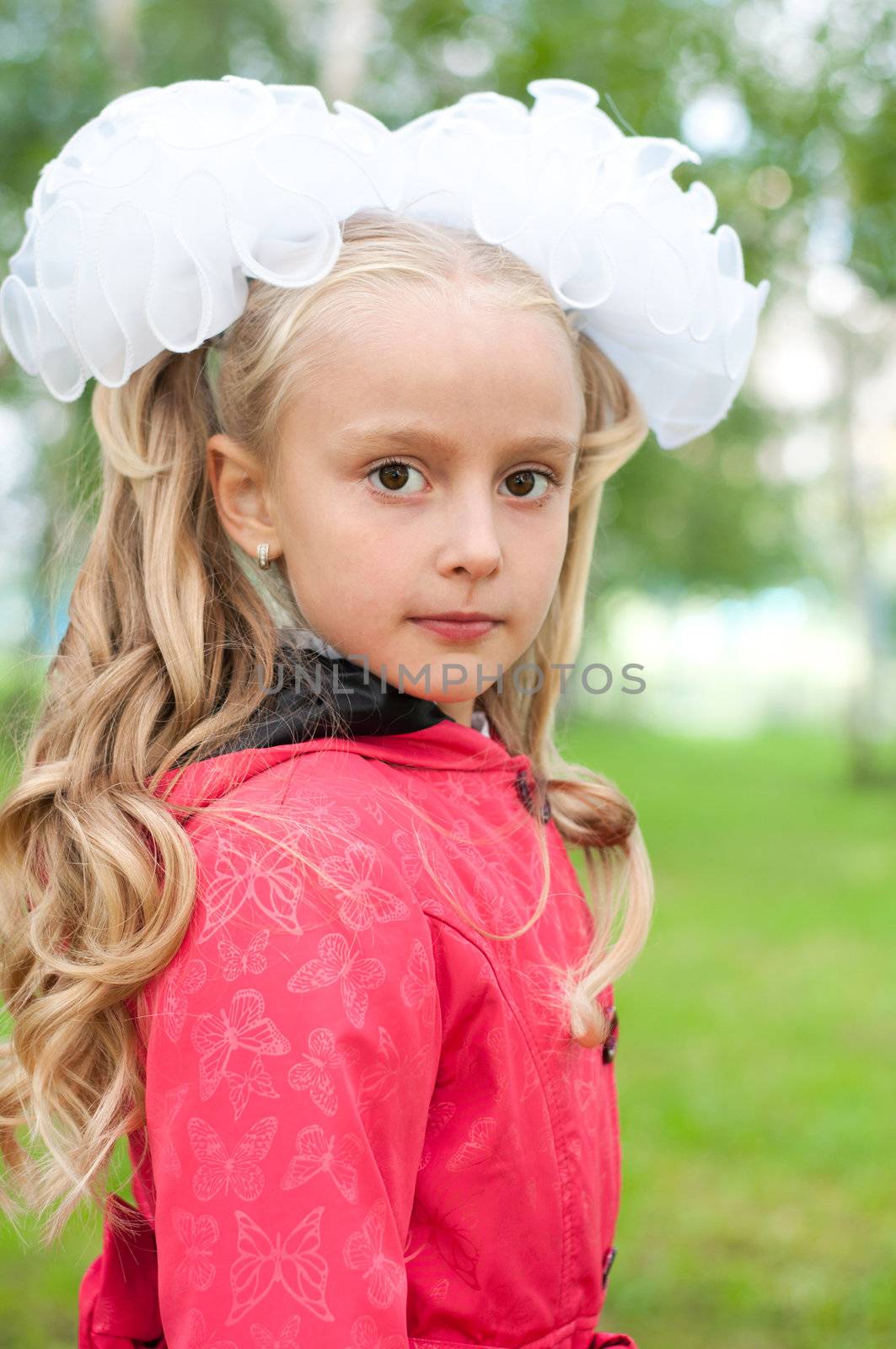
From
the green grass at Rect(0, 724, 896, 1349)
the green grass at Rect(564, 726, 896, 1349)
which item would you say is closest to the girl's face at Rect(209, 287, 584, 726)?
the green grass at Rect(0, 724, 896, 1349)

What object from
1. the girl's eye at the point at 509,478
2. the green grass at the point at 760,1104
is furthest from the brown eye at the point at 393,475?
the green grass at the point at 760,1104

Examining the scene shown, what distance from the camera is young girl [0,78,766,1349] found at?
1.17 metres

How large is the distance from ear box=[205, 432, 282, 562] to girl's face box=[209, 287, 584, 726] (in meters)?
0.05

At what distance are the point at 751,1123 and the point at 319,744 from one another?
424 centimetres

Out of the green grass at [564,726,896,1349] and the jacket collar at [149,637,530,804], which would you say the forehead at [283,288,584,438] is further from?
the green grass at [564,726,896,1349]

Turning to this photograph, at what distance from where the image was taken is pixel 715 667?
92.6ft

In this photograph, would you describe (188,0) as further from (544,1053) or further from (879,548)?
(879,548)

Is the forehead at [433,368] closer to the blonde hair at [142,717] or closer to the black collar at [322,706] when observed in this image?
the blonde hair at [142,717]

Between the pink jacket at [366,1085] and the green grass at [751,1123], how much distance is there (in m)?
0.56

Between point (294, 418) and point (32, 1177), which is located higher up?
point (294, 418)

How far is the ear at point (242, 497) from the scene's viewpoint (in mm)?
1567

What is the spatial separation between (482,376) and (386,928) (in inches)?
23.7

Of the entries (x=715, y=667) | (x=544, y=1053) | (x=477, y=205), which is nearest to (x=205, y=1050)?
(x=544, y=1053)

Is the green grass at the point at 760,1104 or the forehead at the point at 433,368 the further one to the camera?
→ the green grass at the point at 760,1104
